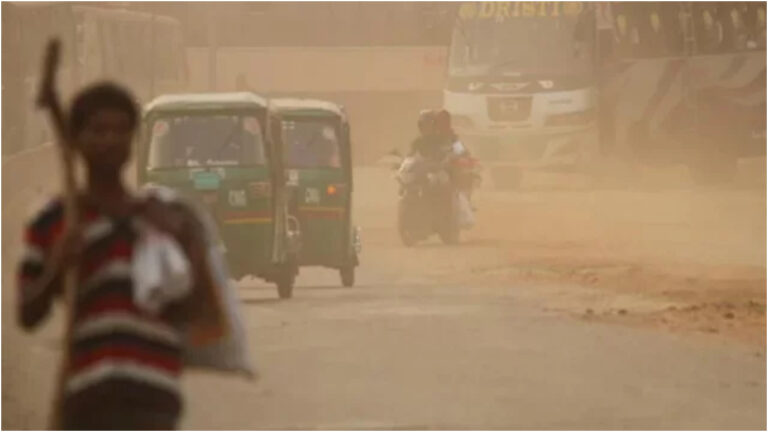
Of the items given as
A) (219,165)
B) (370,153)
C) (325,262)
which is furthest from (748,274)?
(370,153)

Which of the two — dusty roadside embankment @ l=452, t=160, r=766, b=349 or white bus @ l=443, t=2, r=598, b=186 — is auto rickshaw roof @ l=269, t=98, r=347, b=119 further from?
white bus @ l=443, t=2, r=598, b=186

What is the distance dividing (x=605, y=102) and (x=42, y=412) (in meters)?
31.0

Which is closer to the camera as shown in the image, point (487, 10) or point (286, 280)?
point (286, 280)

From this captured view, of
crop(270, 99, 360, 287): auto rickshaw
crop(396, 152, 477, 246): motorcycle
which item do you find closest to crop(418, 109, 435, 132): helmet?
crop(396, 152, 477, 246): motorcycle

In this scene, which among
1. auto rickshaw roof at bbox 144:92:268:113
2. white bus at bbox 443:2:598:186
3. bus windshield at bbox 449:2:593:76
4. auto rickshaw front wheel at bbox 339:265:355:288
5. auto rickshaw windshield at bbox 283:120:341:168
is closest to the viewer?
auto rickshaw roof at bbox 144:92:268:113

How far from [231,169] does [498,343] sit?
3886mm

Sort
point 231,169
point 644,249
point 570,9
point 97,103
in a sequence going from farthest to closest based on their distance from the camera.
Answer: point 570,9 → point 644,249 → point 231,169 → point 97,103

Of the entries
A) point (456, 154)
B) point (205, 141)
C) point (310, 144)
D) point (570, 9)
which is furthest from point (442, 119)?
point (570, 9)

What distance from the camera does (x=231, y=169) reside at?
20797mm

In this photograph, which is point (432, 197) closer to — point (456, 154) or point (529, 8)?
point (456, 154)

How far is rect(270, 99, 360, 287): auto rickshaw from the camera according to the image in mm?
22219

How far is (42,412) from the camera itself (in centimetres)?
1411

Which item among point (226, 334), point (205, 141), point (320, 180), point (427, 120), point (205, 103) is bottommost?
point (320, 180)

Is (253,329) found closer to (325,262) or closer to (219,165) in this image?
(219,165)
